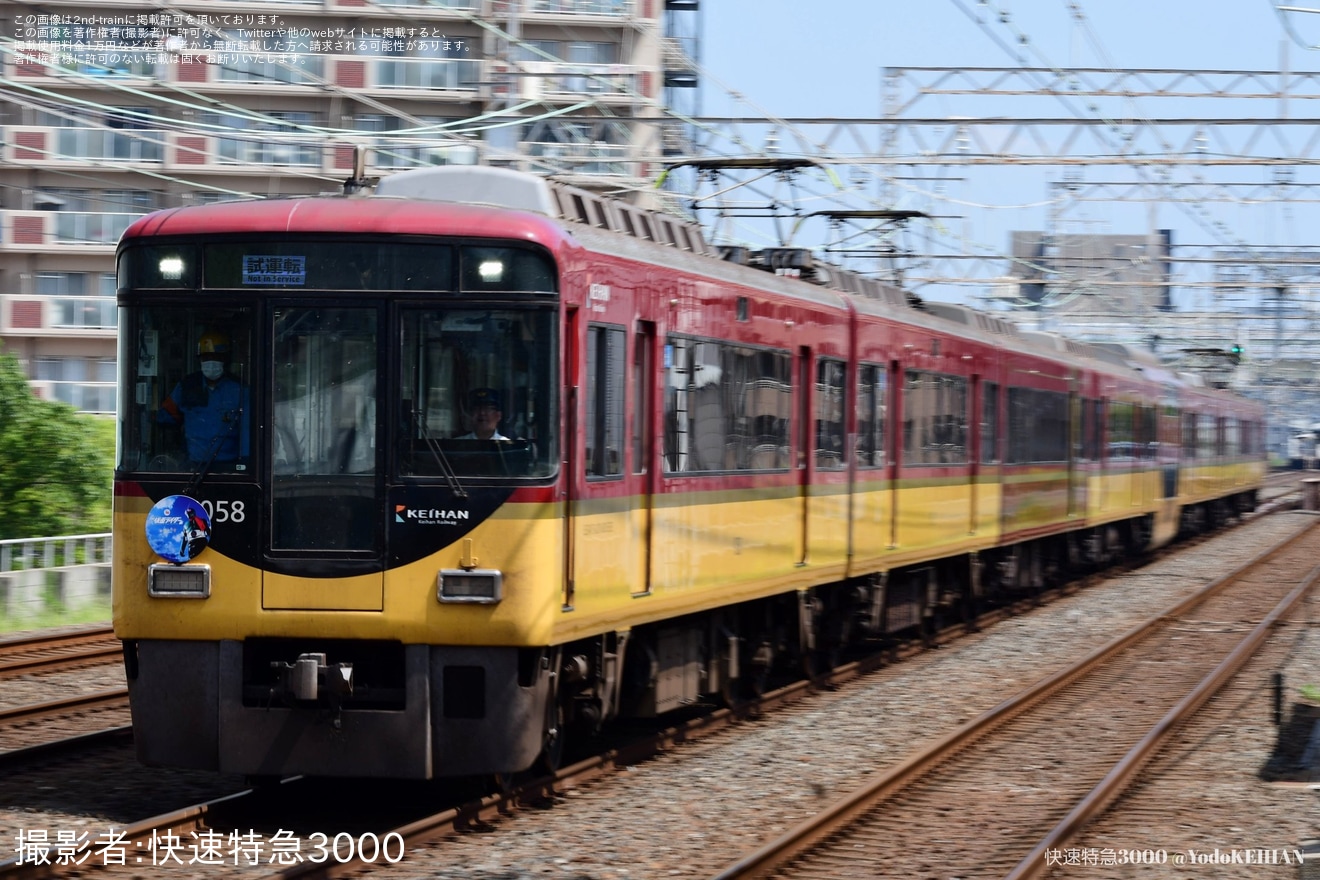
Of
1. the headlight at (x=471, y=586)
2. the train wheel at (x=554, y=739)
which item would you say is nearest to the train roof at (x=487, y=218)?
the headlight at (x=471, y=586)

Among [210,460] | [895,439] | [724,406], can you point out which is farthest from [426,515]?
[895,439]

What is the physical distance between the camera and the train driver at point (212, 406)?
7953mm

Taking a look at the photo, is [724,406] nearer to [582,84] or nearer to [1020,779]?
[1020,779]

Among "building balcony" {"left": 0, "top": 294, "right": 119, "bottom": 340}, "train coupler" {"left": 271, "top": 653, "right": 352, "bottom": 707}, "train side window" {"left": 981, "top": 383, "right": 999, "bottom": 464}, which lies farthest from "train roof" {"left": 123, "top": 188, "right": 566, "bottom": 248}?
"building balcony" {"left": 0, "top": 294, "right": 119, "bottom": 340}

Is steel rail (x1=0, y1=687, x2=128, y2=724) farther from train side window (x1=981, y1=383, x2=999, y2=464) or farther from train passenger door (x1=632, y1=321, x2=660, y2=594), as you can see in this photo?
train side window (x1=981, y1=383, x2=999, y2=464)

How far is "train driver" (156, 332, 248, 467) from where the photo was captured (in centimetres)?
795

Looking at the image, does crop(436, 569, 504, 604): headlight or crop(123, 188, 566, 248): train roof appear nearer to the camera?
crop(436, 569, 504, 604): headlight

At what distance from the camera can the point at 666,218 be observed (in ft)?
34.7

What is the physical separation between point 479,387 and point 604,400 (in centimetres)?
91

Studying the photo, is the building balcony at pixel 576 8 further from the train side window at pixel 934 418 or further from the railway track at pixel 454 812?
the railway track at pixel 454 812

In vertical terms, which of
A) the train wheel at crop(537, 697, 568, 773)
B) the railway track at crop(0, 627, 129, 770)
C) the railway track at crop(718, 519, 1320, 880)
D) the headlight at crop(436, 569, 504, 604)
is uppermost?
the headlight at crop(436, 569, 504, 604)

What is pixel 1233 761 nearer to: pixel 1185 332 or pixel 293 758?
pixel 293 758

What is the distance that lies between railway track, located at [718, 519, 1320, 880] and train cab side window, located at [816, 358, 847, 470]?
2089 mm

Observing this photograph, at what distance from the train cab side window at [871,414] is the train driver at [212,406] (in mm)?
6352
